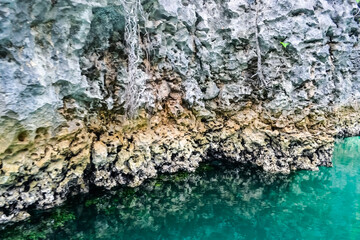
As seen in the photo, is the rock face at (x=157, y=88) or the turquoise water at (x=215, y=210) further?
the turquoise water at (x=215, y=210)

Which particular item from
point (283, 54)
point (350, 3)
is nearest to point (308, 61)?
point (283, 54)

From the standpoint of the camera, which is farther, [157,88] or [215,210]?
[157,88]

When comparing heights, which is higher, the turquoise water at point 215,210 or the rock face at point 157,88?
the rock face at point 157,88

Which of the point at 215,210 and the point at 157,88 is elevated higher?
the point at 157,88
